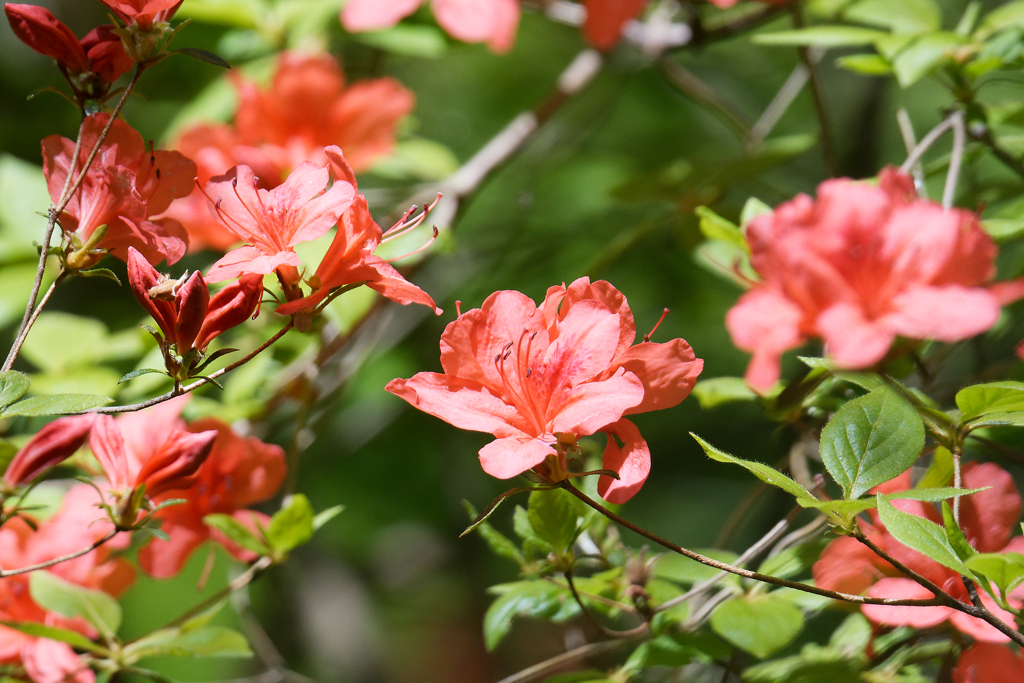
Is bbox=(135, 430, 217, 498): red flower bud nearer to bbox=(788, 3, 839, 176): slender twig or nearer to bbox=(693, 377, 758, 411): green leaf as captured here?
bbox=(693, 377, 758, 411): green leaf

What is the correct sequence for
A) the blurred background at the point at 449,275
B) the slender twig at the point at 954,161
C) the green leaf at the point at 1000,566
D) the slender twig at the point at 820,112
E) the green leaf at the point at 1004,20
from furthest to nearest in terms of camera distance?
1. the blurred background at the point at 449,275
2. the slender twig at the point at 820,112
3. the green leaf at the point at 1004,20
4. the slender twig at the point at 954,161
5. the green leaf at the point at 1000,566

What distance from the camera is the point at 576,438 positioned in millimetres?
527

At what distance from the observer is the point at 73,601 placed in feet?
2.18

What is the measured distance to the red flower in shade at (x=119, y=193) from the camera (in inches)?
21.6

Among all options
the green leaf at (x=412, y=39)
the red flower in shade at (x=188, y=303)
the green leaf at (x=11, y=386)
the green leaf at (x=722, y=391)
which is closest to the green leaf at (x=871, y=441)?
the green leaf at (x=722, y=391)

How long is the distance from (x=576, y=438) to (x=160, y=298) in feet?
0.93

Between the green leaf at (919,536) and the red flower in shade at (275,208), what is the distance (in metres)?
0.39

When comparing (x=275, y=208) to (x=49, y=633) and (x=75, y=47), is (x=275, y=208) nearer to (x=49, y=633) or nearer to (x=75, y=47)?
(x=75, y=47)

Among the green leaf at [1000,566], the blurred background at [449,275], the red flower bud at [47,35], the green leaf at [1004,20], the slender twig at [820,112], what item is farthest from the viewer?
the blurred background at [449,275]

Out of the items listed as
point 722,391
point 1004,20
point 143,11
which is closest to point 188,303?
point 143,11

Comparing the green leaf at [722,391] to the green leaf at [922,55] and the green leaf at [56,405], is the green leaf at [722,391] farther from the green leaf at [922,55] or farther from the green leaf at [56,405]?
the green leaf at [56,405]

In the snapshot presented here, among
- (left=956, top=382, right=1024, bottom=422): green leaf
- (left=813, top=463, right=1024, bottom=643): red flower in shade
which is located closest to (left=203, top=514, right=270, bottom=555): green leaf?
(left=813, top=463, right=1024, bottom=643): red flower in shade

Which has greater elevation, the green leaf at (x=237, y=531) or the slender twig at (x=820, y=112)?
the slender twig at (x=820, y=112)

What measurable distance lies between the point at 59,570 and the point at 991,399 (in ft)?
2.55
